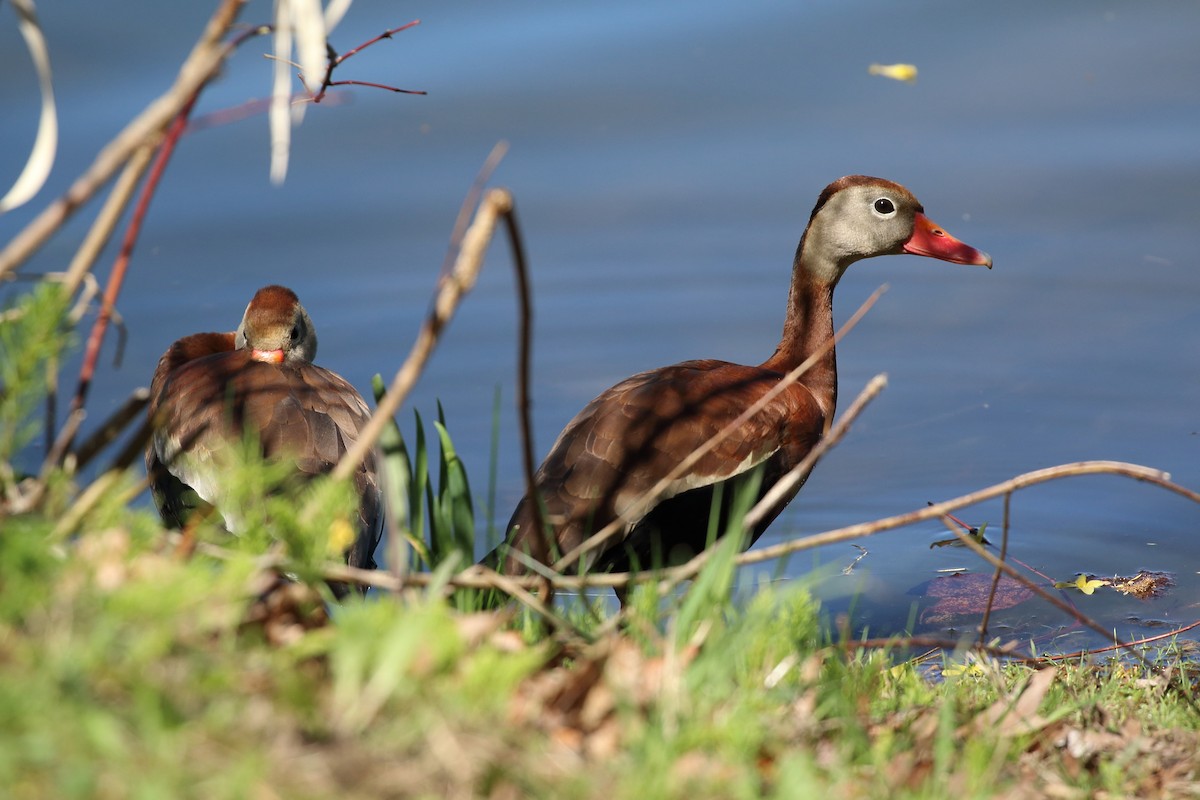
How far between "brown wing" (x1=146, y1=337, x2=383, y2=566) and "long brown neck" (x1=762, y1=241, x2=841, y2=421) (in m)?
1.67

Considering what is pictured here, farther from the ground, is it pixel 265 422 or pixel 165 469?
pixel 265 422

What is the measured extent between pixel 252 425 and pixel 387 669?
8.57ft

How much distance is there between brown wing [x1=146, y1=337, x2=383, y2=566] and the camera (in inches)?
165

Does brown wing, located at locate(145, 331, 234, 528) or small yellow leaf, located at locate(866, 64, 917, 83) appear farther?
small yellow leaf, located at locate(866, 64, 917, 83)

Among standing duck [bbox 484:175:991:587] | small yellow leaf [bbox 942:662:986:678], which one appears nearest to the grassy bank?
standing duck [bbox 484:175:991:587]

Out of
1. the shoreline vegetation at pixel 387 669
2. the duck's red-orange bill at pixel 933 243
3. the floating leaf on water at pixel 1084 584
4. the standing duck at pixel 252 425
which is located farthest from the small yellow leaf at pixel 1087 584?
the standing duck at pixel 252 425

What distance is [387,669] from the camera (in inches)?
66.2

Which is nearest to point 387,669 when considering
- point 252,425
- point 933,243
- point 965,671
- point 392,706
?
point 392,706

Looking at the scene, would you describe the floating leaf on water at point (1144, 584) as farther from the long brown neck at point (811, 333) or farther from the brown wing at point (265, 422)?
the brown wing at point (265, 422)

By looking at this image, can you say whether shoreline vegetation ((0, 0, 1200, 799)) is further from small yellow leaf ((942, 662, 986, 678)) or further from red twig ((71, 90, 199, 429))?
small yellow leaf ((942, 662, 986, 678))

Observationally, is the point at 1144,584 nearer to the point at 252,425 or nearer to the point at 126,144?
the point at 252,425

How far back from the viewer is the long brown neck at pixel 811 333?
17.3 feet

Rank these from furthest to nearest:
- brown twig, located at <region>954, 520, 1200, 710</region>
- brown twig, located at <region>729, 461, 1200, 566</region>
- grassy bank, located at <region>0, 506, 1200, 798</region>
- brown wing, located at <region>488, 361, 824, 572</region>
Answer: brown wing, located at <region>488, 361, 824, 572</region>, brown twig, located at <region>954, 520, 1200, 710</region>, brown twig, located at <region>729, 461, 1200, 566</region>, grassy bank, located at <region>0, 506, 1200, 798</region>

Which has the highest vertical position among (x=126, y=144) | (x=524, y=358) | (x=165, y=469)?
(x=126, y=144)
